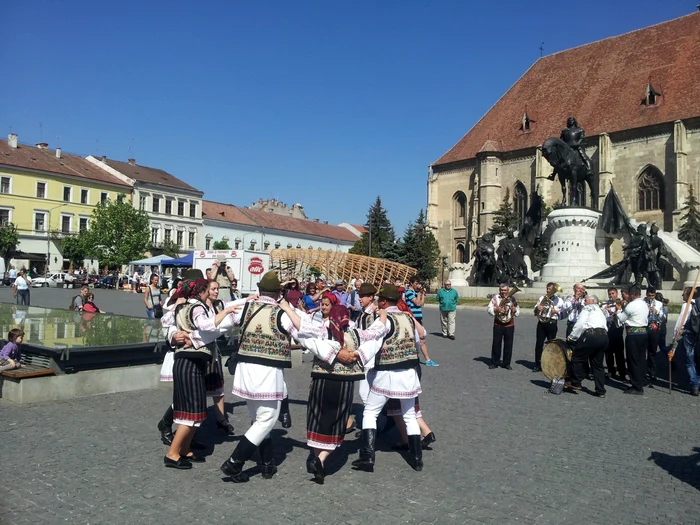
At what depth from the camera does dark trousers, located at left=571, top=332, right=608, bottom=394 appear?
31.1 feet

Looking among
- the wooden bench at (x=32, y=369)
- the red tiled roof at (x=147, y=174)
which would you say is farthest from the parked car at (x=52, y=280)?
the wooden bench at (x=32, y=369)

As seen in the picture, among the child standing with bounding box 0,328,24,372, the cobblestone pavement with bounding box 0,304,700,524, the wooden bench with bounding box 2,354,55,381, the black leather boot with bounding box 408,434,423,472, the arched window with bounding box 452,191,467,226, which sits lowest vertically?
the cobblestone pavement with bounding box 0,304,700,524

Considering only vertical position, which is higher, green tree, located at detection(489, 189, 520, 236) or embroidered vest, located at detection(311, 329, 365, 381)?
green tree, located at detection(489, 189, 520, 236)

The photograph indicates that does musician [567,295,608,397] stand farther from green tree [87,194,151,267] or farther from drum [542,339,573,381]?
green tree [87,194,151,267]

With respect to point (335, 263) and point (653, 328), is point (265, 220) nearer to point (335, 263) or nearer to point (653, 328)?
point (335, 263)

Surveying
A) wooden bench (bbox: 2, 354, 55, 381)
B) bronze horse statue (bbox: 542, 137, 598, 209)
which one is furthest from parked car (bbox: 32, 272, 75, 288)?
wooden bench (bbox: 2, 354, 55, 381)

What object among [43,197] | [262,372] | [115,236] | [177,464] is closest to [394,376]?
[262,372]

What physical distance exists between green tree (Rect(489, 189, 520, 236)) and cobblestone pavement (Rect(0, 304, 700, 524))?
46625mm

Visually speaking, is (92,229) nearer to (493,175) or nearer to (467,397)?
(493,175)

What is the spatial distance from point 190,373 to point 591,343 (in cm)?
642

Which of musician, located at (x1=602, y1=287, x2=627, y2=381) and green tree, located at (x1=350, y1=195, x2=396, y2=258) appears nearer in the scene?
musician, located at (x1=602, y1=287, x2=627, y2=381)

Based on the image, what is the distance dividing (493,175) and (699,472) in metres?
54.1

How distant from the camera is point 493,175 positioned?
58000mm

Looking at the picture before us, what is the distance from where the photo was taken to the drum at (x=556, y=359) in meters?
9.66
